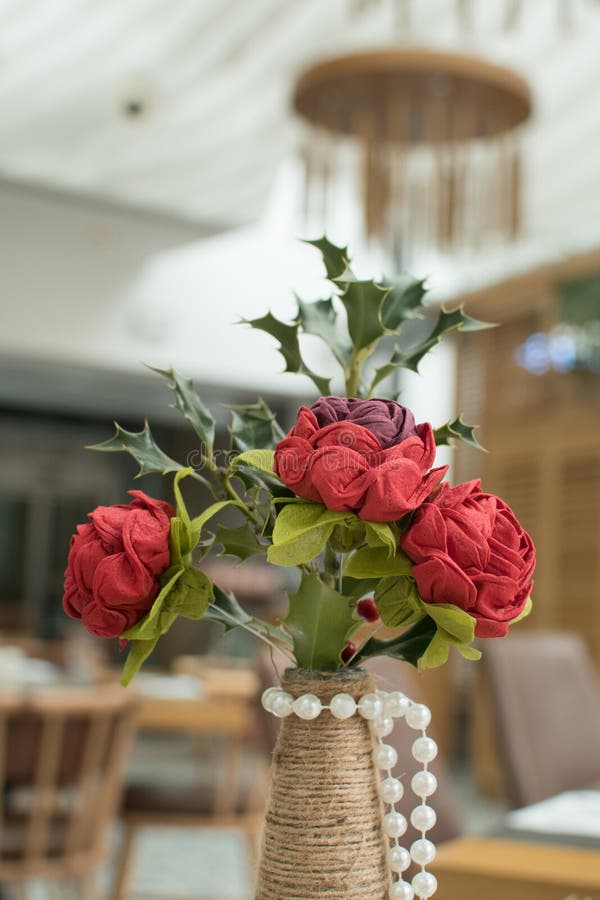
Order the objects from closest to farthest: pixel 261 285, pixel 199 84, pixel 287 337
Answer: pixel 287 337, pixel 199 84, pixel 261 285

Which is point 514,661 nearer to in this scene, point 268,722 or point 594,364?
point 268,722

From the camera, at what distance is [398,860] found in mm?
893

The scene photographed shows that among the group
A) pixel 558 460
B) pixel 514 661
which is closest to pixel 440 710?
pixel 558 460

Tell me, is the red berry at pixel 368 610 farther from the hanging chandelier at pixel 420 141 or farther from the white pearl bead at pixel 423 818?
the hanging chandelier at pixel 420 141

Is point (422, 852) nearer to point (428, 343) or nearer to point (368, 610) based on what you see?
point (368, 610)

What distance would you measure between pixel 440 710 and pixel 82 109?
4278mm

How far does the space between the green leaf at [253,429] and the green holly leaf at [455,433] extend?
0.14m

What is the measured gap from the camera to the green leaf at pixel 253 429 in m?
1.00

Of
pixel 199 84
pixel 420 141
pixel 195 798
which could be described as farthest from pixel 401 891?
pixel 199 84

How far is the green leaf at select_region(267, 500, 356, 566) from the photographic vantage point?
32.2 inches

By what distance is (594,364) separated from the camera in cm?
614

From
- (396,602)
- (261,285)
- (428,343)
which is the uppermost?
(261,285)

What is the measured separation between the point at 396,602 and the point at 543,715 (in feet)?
5.75

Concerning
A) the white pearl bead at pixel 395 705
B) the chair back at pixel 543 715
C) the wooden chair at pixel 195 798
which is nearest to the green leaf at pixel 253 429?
the white pearl bead at pixel 395 705
